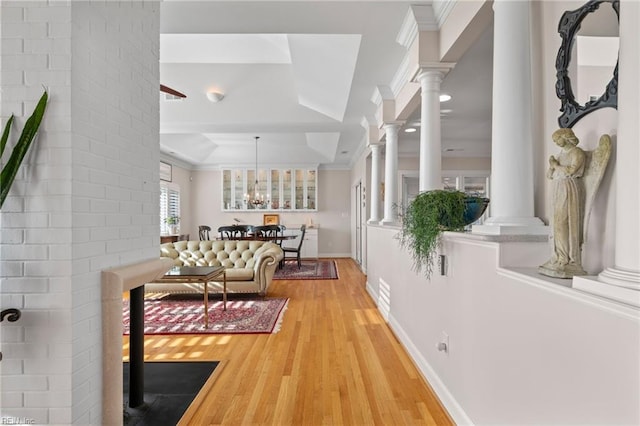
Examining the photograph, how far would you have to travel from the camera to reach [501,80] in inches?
64.2

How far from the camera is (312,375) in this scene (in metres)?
2.47

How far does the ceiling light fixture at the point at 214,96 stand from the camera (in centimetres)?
529

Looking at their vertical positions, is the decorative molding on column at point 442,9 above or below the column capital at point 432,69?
above

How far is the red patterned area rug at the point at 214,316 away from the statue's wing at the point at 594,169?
2859 mm

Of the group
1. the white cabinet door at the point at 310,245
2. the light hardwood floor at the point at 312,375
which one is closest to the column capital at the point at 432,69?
the light hardwood floor at the point at 312,375

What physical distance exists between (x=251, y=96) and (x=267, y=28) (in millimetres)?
2767

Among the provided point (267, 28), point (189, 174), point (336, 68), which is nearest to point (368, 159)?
point (336, 68)

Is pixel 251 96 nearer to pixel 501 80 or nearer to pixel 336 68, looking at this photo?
Answer: pixel 336 68

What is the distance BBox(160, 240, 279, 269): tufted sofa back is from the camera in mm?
4922

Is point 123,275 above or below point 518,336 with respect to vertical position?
above

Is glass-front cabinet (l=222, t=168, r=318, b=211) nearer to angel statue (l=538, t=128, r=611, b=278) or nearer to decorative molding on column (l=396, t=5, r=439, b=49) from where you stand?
decorative molding on column (l=396, t=5, r=439, b=49)

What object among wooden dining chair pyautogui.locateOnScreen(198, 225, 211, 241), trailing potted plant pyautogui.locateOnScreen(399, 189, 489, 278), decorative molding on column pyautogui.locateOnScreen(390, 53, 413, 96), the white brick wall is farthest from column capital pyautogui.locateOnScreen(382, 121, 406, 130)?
wooden dining chair pyautogui.locateOnScreen(198, 225, 211, 241)

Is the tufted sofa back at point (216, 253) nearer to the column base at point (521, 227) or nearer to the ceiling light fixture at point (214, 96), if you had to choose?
the ceiling light fixture at point (214, 96)

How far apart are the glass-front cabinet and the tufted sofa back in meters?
4.22
